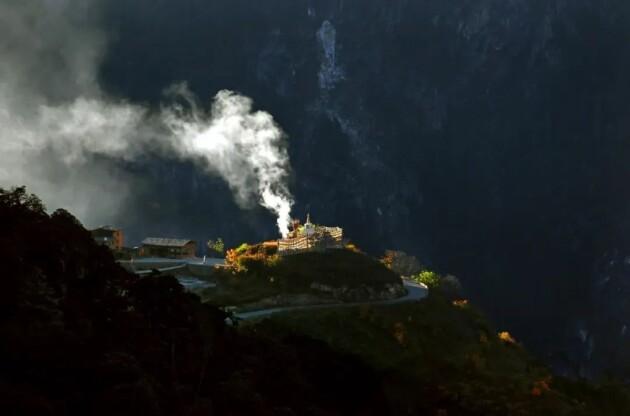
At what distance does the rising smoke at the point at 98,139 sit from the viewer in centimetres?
18112

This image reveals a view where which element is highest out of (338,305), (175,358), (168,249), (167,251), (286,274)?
(168,249)

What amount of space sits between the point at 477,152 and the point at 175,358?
174 metres

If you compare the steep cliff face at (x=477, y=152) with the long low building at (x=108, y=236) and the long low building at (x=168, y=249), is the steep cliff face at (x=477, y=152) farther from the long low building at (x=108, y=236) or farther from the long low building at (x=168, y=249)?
the long low building at (x=168, y=249)

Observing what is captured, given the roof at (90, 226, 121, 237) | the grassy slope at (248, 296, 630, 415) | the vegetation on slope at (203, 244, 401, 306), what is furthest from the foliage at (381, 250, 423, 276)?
the roof at (90, 226, 121, 237)

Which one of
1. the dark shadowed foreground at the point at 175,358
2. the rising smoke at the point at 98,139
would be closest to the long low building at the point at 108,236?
the dark shadowed foreground at the point at 175,358

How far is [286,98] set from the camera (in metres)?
198

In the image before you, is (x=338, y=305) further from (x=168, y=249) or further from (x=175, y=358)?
(x=175, y=358)

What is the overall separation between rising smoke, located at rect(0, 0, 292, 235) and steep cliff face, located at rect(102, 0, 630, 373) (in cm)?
678

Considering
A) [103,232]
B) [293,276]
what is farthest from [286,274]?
[103,232]

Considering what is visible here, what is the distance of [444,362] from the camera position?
170 ft

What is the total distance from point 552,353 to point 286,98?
11024 centimetres

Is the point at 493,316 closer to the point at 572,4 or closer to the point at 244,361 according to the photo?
the point at 572,4

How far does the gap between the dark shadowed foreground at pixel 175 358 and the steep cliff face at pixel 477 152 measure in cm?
11984

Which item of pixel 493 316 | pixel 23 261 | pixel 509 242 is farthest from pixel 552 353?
pixel 23 261
